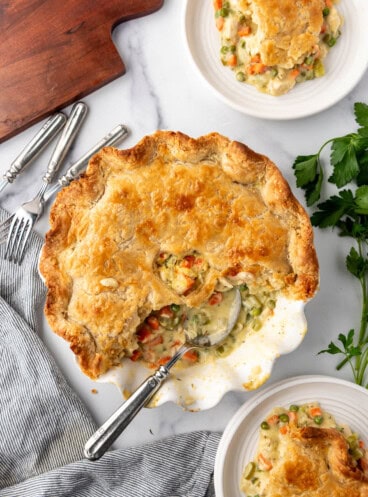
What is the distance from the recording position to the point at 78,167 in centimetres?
388

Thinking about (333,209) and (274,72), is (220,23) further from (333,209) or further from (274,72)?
(333,209)

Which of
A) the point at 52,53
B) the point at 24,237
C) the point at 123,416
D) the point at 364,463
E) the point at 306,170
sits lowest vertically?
the point at 364,463

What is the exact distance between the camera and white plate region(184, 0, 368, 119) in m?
3.89

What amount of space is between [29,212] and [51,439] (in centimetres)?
128

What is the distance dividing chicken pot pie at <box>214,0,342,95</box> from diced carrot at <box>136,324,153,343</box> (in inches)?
58.0

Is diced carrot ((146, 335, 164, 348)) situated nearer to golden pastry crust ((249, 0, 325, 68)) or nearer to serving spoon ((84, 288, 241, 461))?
serving spoon ((84, 288, 241, 461))

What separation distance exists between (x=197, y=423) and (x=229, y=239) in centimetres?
117

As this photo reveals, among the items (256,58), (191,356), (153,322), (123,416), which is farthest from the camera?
(256,58)

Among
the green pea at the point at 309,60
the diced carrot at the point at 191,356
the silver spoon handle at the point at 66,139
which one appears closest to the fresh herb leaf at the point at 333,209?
the green pea at the point at 309,60

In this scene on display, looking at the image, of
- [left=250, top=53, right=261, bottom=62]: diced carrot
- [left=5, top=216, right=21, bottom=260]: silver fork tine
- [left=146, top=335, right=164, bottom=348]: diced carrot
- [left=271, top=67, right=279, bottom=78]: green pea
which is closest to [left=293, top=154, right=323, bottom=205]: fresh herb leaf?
[left=271, top=67, right=279, bottom=78]: green pea

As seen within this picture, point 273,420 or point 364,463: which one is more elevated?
point 273,420

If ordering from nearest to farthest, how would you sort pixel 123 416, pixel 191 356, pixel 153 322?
1. pixel 123 416
2. pixel 153 322
3. pixel 191 356

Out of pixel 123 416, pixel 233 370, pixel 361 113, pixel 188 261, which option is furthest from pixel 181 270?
pixel 361 113

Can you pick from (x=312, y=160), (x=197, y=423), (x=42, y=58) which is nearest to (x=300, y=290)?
(x=312, y=160)
